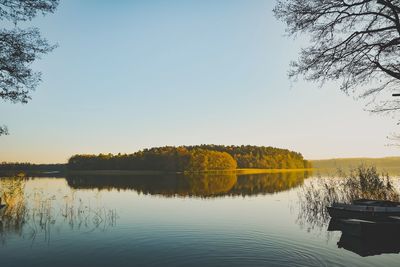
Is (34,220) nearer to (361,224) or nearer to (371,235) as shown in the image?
(361,224)

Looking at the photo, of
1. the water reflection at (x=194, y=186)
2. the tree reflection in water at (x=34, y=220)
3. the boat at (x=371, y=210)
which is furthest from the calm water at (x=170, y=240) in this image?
the water reflection at (x=194, y=186)

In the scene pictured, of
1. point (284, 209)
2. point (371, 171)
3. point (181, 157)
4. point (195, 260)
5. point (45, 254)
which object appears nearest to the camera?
point (195, 260)

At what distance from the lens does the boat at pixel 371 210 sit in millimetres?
16203

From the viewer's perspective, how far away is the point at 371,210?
16.5m

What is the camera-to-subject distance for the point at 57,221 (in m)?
19.0

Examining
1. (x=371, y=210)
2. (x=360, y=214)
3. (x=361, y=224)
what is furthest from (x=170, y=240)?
(x=371, y=210)

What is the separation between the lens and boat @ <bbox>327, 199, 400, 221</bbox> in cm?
1620

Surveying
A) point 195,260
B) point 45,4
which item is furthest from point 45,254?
point 45,4

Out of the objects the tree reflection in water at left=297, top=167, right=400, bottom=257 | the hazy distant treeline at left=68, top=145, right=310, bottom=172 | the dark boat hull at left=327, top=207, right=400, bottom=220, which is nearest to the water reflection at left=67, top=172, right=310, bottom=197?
the tree reflection in water at left=297, top=167, right=400, bottom=257

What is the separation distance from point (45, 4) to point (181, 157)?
436 ft

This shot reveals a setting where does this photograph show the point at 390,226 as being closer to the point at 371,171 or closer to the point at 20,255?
the point at 371,171

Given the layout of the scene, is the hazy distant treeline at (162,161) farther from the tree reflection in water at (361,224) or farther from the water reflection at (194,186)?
the tree reflection in water at (361,224)

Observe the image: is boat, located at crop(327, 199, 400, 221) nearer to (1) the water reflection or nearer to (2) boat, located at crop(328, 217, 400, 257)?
(2) boat, located at crop(328, 217, 400, 257)

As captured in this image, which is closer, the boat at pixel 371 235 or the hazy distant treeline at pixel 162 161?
the boat at pixel 371 235
